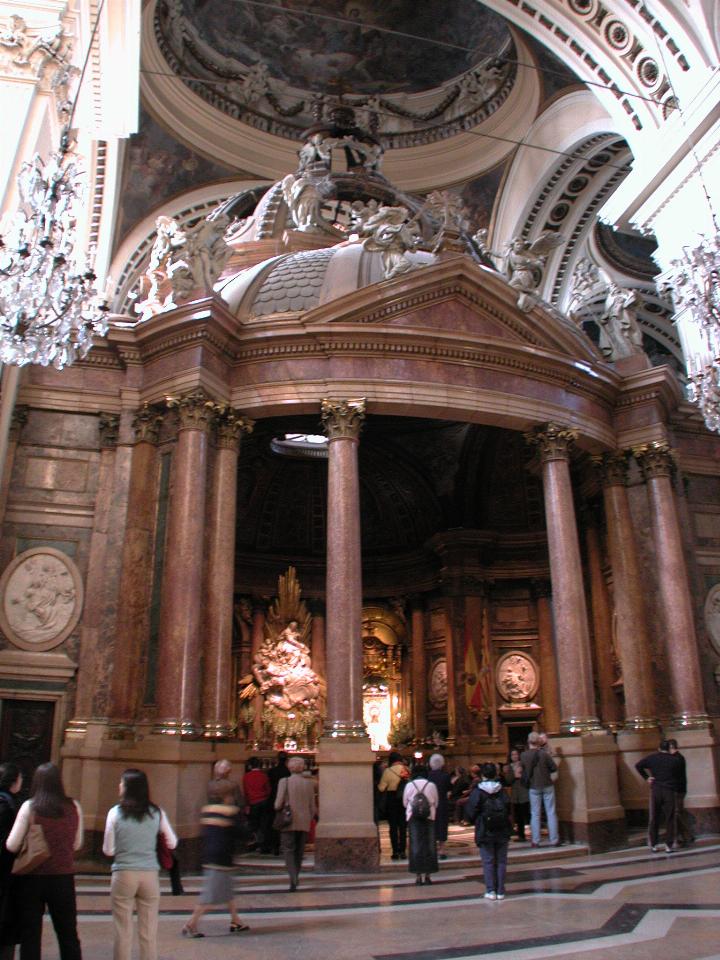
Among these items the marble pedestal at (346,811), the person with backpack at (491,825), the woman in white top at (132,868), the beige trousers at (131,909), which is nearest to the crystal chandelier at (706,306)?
the person with backpack at (491,825)

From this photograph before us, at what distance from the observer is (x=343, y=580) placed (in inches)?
476

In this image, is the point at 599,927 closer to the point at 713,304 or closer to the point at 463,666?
the point at 713,304

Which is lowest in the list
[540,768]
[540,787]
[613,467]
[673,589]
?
[540,787]

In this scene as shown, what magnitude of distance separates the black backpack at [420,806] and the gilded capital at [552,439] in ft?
23.0

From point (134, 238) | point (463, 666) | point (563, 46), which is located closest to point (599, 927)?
point (463, 666)

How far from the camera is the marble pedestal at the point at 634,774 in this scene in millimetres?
13336

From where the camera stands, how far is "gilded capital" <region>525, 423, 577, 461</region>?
46.4ft

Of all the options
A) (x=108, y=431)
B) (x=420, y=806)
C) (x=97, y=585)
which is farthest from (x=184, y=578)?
(x=420, y=806)

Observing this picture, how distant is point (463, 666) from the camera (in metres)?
18.2

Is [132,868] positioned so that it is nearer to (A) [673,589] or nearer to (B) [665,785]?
(B) [665,785]

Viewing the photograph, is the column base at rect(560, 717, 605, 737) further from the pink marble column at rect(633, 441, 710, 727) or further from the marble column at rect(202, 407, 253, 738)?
the marble column at rect(202, 407, 253, 738)

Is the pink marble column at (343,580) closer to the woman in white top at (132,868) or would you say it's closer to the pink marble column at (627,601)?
the pink marble column at (627,601)

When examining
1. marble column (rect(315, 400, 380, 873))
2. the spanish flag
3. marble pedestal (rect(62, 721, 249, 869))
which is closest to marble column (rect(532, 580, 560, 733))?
the spanish flag

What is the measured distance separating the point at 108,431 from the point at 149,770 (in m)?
5.33
